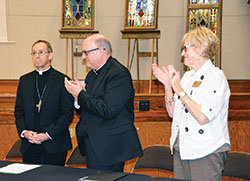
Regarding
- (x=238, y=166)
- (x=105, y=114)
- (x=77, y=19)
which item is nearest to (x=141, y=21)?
(x=77, y=19)

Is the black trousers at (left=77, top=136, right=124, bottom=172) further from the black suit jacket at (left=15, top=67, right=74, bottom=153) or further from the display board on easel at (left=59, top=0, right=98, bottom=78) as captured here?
the display board on easel at (left=59, top=0, right=98, bottom=78)

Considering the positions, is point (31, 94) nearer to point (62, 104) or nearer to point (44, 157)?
point (62, 104)

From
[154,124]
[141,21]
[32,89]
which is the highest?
[141,21]

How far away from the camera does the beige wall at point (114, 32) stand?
19.8 ft

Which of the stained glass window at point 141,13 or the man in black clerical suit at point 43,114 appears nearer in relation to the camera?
the man in black clerical suit at point 43,114

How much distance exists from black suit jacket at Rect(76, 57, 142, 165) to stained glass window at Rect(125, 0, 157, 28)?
2839 mm

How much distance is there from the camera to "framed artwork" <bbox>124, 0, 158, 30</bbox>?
5.30 meters

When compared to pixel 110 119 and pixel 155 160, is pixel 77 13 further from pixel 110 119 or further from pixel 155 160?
pixel 110 119

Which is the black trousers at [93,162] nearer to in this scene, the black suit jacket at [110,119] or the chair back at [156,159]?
the black suit jacket at [110,119]

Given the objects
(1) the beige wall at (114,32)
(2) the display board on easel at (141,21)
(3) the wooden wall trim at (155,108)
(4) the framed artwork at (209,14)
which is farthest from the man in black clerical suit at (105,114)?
(1) the beige wall at (114,32)

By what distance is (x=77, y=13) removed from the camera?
18.0 feet

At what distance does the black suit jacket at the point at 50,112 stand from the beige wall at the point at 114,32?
8.98 ft

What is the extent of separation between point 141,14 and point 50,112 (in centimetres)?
269

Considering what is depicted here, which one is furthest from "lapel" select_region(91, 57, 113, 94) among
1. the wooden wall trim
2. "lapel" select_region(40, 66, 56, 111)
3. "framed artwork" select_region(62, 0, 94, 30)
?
"framed artwork" select_region(62, 0, 94, 30)
